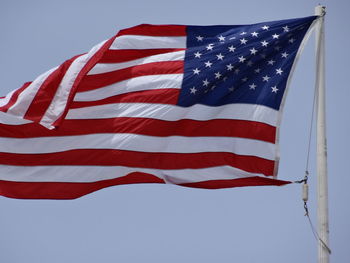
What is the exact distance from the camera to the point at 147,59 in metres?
19.5

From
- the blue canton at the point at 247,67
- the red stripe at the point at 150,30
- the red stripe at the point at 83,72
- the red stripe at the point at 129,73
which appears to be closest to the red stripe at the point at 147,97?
the blue canton at the point at 247,67

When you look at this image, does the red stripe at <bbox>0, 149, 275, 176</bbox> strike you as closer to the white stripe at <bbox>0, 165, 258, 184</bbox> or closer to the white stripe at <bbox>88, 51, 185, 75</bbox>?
the white stripe at <bbox>0, 165, 258, 184</bbox>

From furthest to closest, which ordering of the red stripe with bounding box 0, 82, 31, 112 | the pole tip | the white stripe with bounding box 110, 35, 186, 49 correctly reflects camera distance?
the red stripe with bounding box 0, 82, 31, 112 < the white stripe with bounding box 110, 35, 186, 49 < the pole tip

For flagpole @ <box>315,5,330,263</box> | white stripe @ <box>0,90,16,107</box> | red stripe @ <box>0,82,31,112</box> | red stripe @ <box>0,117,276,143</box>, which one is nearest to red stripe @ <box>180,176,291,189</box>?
red stripe @ <box>0,117,276,143</box>

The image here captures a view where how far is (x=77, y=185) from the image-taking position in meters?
19.5

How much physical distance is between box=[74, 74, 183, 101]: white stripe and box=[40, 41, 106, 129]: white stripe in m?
0.40

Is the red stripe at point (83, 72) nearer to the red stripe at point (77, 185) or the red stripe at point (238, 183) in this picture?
the red stripe at point (77, 185)

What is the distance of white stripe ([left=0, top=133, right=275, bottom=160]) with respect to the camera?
1836cm

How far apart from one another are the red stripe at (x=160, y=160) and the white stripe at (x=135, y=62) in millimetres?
1806

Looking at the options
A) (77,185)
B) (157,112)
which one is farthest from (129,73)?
(77,185)

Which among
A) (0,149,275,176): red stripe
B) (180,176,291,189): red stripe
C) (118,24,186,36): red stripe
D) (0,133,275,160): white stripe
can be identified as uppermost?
(118,24,186,36): red stripe

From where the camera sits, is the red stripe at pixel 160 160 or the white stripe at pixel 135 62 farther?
the white stripe at pixel 135 62

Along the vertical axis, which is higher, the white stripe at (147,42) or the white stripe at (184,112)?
the white stripe at (147,42)

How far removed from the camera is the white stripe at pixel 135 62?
19.3 m
